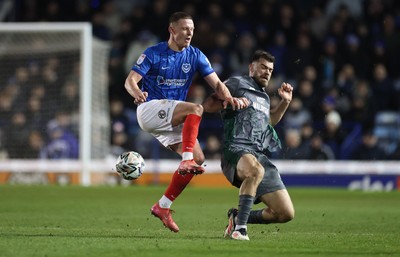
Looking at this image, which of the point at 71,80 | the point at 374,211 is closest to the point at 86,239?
the point at 374,211

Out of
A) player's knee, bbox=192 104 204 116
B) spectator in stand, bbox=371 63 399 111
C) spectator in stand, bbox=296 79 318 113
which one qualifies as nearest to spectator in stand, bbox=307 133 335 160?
spectator in stand, bbox=296 79 318 113

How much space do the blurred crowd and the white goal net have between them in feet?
1.34

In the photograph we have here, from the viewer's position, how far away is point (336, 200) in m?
16.9

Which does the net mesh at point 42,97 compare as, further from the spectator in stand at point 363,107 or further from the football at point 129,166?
the football at point 129,166

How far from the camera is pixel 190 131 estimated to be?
9.88 m

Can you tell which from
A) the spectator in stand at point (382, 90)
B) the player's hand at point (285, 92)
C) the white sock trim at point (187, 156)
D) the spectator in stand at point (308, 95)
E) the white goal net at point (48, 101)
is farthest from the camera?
the spectator in stand at point (382, 90)

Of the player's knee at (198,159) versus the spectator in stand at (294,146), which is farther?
the spectator in stand at (294,146)

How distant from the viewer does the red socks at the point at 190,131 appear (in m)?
9.86

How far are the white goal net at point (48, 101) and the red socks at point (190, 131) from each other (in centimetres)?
1031

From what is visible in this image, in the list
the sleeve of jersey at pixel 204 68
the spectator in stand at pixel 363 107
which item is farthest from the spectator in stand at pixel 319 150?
the sleeve of jersey at pixel 204 68

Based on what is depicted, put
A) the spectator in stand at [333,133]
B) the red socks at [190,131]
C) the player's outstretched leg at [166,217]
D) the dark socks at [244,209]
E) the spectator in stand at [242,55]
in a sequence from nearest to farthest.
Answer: the dark socks at [244,209] < the red socks at [190,131] < the player's outstretched leg at [166,217] < the spectator in stand at [333,133] < the spectator in stand at [242,55]

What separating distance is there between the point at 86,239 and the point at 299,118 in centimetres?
1243

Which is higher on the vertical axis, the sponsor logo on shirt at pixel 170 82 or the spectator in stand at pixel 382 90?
the sponsor logo on shirt at pixel 170 82

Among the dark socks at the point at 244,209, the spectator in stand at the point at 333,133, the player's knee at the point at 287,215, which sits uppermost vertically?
the dark socks at the point at 244,209
